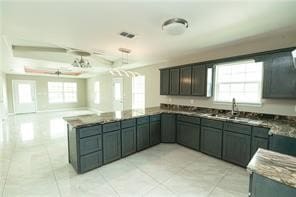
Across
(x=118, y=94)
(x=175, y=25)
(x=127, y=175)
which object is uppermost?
(x=175, y=25)

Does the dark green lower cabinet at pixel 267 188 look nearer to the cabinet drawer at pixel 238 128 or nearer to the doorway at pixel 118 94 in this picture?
the cabinet drawer at pixel 238 128

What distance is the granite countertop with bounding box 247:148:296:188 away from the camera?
1081 millimetres

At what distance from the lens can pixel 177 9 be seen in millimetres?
2088

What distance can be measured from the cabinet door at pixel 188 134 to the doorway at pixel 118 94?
13.0 feet

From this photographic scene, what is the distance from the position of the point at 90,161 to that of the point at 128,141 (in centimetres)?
92

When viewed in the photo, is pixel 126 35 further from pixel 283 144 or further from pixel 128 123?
pixel 283 144

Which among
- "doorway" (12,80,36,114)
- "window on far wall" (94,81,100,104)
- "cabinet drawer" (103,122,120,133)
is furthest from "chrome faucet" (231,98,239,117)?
"doorway" (12,80,36,114)

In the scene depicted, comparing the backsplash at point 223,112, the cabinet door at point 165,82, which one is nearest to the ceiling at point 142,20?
the cabinet door at point 165,82

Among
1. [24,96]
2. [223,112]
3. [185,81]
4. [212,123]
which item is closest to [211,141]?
[212,123]

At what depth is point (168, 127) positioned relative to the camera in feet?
14.2

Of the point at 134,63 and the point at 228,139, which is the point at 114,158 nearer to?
the point at 228,139

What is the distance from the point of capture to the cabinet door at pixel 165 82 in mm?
4832

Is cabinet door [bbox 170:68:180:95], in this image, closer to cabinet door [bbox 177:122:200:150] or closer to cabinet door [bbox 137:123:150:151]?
cabinet door [bbox 177:122:200:150]

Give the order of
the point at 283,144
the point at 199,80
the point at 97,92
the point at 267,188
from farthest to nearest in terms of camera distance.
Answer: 1. the point at 97,92
2. the point at 199,80
3. the point at 283,144
4. the point at 267,188
